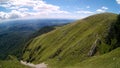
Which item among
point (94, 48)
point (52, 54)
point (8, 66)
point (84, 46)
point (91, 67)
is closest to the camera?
point (8, 66)

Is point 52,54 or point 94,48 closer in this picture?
point 94,48

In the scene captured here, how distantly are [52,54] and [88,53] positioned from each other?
42.6 metres

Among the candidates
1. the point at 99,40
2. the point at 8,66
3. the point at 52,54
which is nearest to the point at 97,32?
the point at 99,40

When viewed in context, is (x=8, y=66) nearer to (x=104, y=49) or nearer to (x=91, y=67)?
(x=91, y=67)

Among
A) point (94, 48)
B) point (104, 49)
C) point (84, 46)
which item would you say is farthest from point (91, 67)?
point (84, 46)

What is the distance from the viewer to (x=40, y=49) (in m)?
168

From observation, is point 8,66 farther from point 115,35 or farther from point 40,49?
point 40,49

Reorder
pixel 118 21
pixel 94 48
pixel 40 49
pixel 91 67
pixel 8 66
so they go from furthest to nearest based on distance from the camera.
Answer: pixel 40 49, pixel 94 48, pixel 118 21, pixel 91 67, pixel 8 66

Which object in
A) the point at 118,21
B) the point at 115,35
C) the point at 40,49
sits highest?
the point at 118,21

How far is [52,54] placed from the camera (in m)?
132

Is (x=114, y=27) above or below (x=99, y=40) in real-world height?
above

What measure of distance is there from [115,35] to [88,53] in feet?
59.6

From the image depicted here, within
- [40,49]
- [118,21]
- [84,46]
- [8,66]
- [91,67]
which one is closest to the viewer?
[8,66]

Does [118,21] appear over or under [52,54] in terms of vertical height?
over
